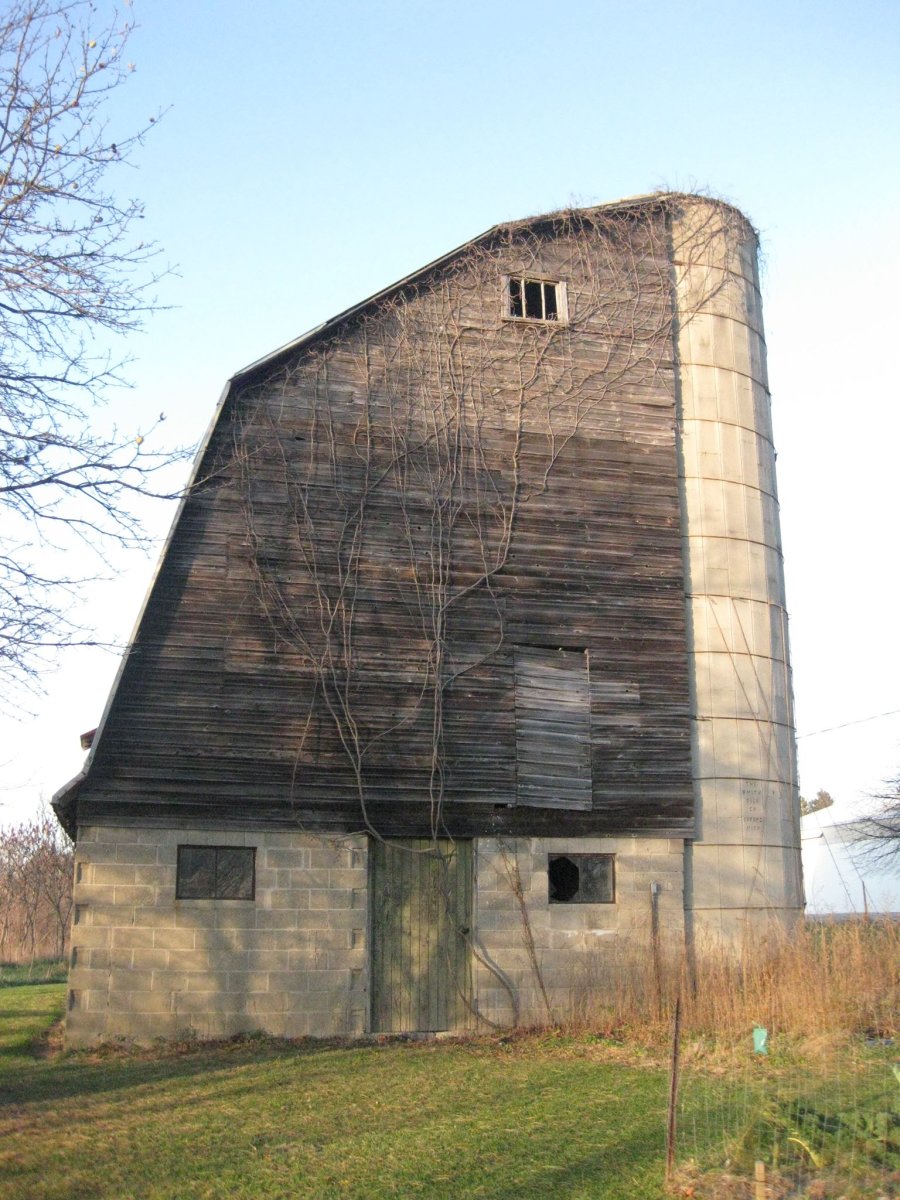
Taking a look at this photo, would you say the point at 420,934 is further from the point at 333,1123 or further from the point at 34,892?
the point at 34,892

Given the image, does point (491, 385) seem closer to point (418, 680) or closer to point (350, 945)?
point (418, 680)

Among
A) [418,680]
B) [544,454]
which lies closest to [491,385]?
[544,454]

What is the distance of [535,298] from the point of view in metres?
16.8

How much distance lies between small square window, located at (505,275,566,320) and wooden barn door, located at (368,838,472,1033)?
7.24 meters

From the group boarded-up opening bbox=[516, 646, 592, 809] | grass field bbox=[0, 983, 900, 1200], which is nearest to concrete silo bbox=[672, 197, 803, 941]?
boarded-up opening bbox=[516, 646, 592, 809]

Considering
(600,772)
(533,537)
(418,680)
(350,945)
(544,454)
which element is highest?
(544,454)

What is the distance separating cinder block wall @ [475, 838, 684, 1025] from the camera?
45.8ft

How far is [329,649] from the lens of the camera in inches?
559

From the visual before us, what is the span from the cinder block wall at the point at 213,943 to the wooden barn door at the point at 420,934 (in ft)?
1.09

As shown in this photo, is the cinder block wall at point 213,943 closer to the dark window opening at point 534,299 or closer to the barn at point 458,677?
the barn at point 458,677

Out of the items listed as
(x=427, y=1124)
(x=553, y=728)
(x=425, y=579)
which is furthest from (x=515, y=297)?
(x=427, y=1124)

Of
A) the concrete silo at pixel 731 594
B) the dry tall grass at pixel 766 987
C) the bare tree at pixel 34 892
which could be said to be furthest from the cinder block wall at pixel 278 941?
the bare tree at pixel 34 892

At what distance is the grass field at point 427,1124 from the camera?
686cm

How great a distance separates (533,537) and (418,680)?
242cm
